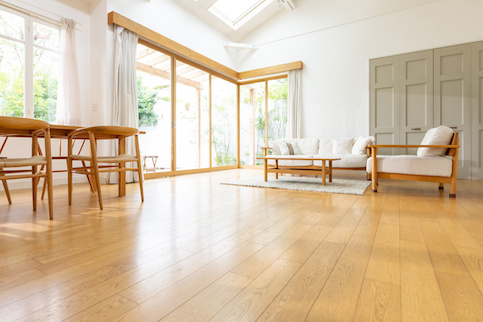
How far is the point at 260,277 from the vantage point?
0.92 metres

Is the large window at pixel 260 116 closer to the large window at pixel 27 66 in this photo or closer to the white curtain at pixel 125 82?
the white curtain at pixel 125 82

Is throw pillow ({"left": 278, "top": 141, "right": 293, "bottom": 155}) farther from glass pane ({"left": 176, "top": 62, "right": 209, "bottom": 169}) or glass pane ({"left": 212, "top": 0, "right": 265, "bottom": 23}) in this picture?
glass pane ({"left": 212, "top": 0, "right": 265, "bottom": 23})

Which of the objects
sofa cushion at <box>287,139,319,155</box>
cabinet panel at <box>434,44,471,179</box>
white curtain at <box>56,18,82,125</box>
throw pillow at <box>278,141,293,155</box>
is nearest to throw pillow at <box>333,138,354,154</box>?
sofa cushion at <box>287,139,319,155</box>

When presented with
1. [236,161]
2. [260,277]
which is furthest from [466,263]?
[236,161]

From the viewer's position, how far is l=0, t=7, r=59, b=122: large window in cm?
319

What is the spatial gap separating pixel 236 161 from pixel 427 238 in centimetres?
568

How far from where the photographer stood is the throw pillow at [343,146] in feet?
15.5

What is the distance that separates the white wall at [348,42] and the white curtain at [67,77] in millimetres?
4071

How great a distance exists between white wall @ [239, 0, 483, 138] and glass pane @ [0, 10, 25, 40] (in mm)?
4603

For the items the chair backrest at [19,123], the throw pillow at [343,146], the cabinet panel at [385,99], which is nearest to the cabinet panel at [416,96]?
the cabinet panel at [385,99]

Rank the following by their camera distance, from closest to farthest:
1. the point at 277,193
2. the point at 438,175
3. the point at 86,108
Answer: the point at 438,175, the point at 277,193, the point at 86,108

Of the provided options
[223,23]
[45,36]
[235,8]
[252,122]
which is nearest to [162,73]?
[45,36]

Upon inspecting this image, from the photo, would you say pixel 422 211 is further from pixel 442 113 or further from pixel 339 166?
pixel 442 113

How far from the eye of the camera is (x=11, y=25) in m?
3.24
